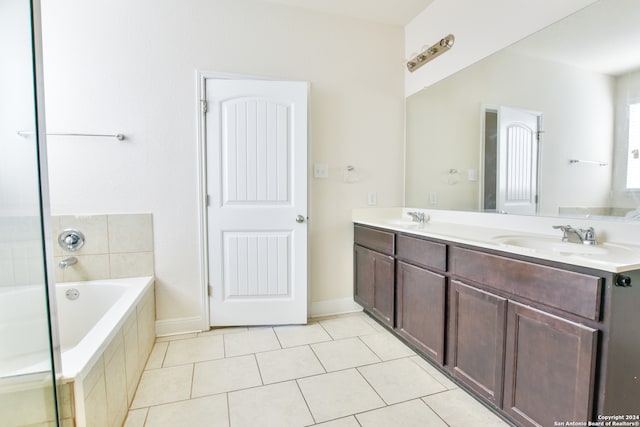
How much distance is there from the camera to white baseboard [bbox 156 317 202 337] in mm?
2234

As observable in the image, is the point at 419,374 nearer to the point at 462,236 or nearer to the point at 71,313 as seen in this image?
the point at 462,236

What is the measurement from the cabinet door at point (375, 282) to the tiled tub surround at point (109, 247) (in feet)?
5.30

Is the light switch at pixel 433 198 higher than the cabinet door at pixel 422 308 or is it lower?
higher

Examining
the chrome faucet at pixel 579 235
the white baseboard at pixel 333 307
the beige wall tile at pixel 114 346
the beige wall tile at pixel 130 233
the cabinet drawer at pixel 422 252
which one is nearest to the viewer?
the beige wall tile at pixel 114 346

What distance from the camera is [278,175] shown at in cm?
233

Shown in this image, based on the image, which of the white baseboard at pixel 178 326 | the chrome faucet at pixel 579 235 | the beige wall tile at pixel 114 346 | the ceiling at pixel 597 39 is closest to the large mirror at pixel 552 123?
the ceiling at pixel 597 39

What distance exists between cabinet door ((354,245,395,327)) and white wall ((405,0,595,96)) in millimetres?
1502

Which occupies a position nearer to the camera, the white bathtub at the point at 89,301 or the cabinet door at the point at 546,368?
the cabinet door at the point at 546,368

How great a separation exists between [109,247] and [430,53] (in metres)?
2.80

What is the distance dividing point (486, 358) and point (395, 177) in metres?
1.70

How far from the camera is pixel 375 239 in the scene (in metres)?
2.29

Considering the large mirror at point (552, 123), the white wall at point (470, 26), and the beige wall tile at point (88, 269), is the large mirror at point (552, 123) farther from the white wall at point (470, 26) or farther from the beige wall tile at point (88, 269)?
the beige wall tile at point (88, 269)

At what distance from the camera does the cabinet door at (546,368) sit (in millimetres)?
1007

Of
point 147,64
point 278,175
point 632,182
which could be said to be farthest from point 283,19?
point 632,182
